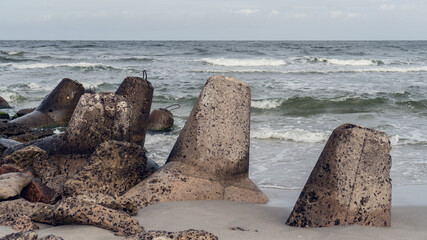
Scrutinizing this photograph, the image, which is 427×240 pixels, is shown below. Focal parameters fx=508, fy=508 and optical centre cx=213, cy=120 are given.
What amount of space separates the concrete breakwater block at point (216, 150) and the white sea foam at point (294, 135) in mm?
4057

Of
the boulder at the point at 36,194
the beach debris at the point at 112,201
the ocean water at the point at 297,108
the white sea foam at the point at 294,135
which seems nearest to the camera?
the beach debris at the point at 112,201

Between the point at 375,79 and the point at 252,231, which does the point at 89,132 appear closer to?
the point at 252,231

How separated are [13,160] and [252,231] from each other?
108 inches

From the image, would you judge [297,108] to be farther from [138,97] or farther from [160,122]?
[138,97]

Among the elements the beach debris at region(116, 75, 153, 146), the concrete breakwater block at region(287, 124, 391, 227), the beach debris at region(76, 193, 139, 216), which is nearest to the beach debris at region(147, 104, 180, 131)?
the beach debris at region(116, 75, 153, 146)

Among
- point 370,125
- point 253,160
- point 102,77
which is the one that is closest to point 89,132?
point 253,160

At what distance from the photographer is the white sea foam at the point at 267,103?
12750 millimetres

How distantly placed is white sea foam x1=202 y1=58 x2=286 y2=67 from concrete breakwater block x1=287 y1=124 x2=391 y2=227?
26155mm

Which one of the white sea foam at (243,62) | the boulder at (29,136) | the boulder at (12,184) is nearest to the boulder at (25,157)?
the boulder at (12,184)

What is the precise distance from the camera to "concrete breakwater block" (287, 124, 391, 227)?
367cm

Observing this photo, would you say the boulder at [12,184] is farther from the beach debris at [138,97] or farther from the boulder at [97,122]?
the beach debris at [138,97]

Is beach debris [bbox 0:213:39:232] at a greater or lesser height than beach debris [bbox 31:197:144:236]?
lesser

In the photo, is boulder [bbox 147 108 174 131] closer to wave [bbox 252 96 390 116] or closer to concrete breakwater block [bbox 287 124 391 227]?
wave [bbox 252 96 390 116]

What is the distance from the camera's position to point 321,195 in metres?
3.73
